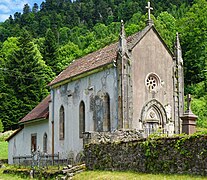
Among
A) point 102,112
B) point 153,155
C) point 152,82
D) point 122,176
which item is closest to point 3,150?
point 102,112

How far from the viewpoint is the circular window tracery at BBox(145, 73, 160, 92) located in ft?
93.8

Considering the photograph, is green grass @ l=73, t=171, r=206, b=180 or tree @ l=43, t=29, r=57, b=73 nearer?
green grass @ l=73, t=171, r=206, b=180

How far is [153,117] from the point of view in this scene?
93.6 ft

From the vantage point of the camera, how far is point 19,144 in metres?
43.1

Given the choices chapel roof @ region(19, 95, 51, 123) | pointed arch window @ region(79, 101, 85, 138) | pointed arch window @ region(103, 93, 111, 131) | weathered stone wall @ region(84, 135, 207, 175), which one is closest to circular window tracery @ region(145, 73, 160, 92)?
pointed arch window @ region(103, 93, 111, 131)

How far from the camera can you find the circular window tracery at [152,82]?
2859 cm

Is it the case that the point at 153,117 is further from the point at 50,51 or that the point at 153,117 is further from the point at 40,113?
the point at 50,51

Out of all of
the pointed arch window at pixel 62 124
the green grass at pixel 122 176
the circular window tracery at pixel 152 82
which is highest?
the circular window tracery at pixel 152 82

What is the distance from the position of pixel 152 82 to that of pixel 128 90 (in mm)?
2366

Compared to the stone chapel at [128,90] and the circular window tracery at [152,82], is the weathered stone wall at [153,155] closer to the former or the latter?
the stone chapel at [128,90]

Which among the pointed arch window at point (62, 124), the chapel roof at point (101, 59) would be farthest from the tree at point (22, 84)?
the chapel roof at point (101, 59)

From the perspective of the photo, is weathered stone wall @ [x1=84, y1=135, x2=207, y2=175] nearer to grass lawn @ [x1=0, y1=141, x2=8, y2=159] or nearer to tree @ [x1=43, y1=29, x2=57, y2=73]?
grass lawn @ [x1=0, y1=141, x2=8, y2=159]

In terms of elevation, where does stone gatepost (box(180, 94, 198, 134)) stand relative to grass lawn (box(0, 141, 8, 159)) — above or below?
above

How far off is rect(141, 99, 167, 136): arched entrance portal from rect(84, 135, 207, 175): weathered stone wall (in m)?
5.56
